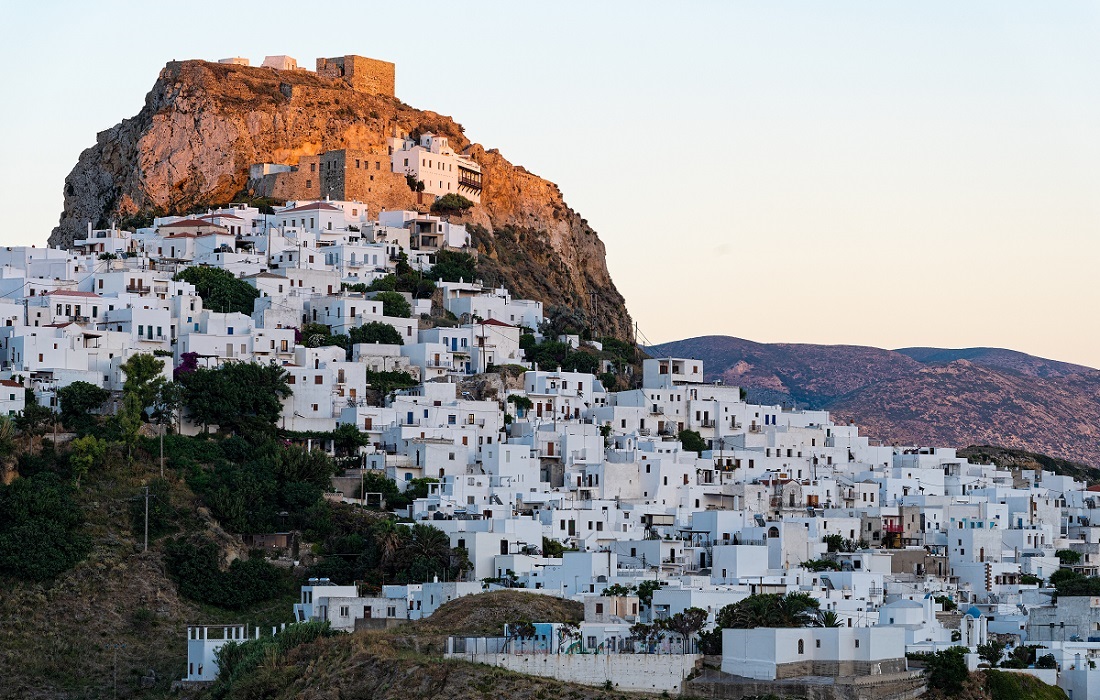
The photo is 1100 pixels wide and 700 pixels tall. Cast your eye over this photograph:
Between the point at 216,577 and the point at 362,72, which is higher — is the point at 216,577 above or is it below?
below

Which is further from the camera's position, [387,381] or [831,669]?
[387,381]

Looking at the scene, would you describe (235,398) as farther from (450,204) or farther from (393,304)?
(450,204)

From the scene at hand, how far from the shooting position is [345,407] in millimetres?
68125

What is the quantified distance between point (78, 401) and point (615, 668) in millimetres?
23382

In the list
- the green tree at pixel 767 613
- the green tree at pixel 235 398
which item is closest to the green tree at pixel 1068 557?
the green tree at pixel 767 613

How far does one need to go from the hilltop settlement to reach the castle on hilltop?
16046 millimetres

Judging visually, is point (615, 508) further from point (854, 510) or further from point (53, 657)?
point (53, 657)

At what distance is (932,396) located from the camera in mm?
137875

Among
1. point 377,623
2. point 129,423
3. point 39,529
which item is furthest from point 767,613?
point 129,423

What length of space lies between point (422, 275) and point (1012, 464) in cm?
2838

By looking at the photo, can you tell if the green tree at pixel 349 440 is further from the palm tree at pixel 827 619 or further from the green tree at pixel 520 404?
the palm tree at pixel 827 619

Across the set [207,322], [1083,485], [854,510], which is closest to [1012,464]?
[1083,485]

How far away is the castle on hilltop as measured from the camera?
103 metres

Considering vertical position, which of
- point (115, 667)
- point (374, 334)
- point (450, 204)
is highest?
point (450, 204)
